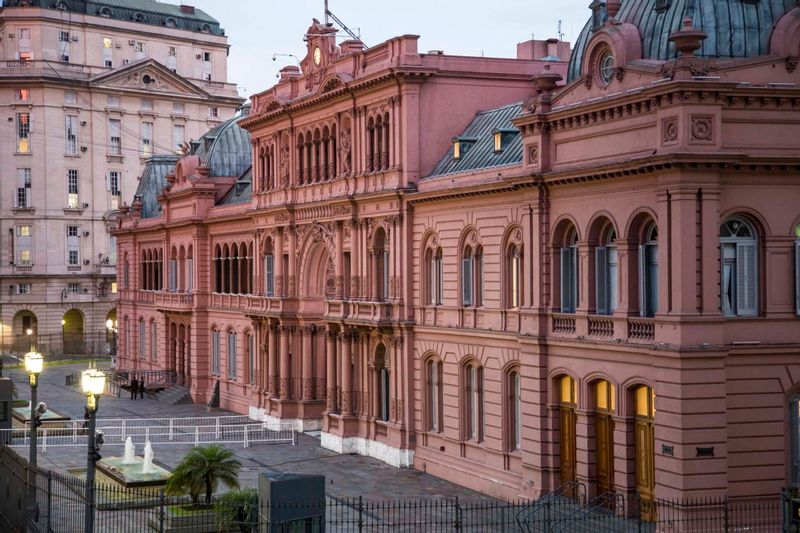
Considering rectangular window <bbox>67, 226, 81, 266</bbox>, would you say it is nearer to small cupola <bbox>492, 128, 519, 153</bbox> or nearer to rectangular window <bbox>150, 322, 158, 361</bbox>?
rectangular window <bbox>150, 322, 158, 361</bbox>

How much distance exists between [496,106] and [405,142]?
13.7 ft

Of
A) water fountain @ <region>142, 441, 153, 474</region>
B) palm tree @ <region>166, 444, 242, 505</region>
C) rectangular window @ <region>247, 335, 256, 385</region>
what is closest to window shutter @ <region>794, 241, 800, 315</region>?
palm tree @ <region>166, 444, 242, 505</region>

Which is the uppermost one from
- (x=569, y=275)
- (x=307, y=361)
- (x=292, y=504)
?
(x=569, y=275)

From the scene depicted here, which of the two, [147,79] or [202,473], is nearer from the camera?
[202,473]

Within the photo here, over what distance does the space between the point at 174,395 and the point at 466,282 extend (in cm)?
3220

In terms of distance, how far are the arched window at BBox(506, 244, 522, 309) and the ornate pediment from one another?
242 ft

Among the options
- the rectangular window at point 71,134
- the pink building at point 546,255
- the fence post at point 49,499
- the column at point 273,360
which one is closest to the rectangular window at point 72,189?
the rectangular window at point 71,134

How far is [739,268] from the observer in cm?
3262

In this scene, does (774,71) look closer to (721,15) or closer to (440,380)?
(721,15)

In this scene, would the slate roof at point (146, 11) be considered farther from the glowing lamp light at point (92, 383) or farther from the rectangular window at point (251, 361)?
the glowing lamp light at point (92, 383)

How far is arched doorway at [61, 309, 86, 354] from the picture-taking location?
358 feet

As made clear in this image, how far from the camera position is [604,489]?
116 feet

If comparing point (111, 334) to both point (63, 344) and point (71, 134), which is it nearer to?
point (63, 344)

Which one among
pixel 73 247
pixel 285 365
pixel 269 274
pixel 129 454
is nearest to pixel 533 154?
pixel 129 454
